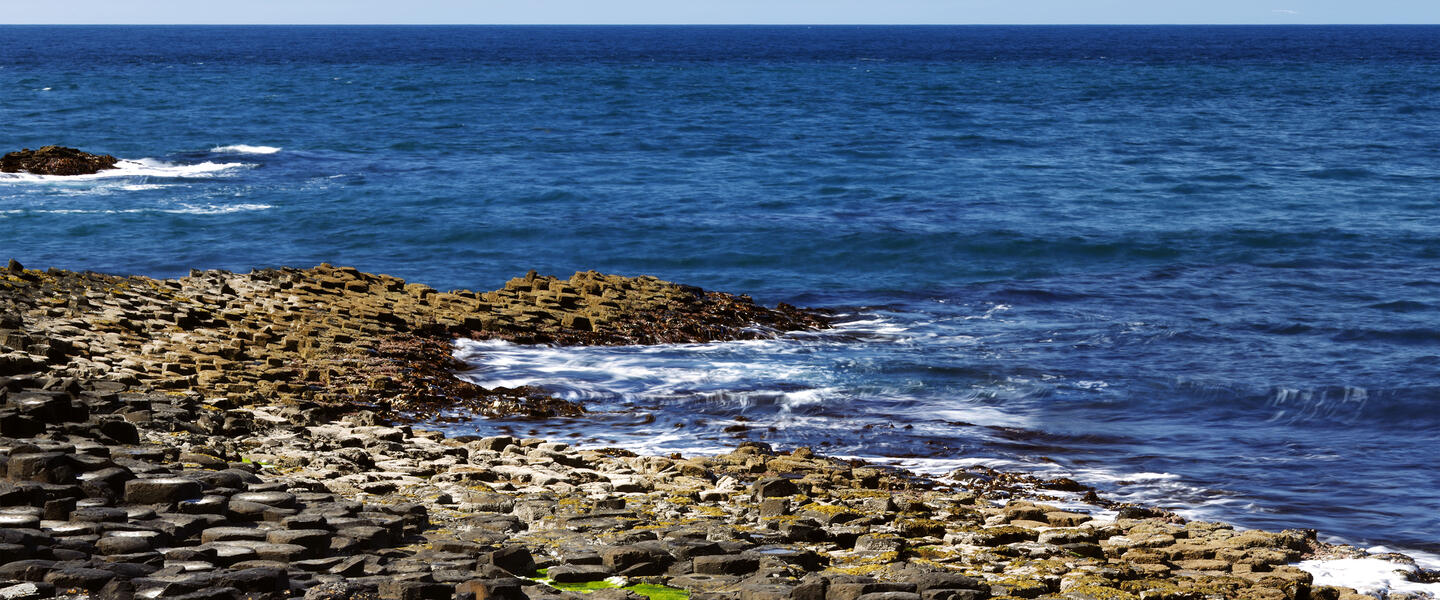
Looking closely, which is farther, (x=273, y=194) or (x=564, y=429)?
(x=273, y=194)

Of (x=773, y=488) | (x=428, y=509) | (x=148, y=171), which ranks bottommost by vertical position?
(x=148, y=171)

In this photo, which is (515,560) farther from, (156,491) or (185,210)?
(185,210)

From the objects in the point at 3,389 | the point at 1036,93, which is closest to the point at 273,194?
the point at 3,389

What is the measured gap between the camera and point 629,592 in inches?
323

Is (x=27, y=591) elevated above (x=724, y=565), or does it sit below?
above

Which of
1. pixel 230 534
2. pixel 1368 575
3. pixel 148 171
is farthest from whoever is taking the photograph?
pixel 148 171

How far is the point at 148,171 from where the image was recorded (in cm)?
4066

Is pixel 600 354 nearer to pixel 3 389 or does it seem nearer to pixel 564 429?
pixel 564 429

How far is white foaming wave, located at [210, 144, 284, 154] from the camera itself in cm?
4559

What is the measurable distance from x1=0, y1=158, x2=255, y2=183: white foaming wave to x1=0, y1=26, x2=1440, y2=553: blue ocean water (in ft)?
0.88

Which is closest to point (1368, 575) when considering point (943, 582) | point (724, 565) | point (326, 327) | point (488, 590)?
point (943, 582)

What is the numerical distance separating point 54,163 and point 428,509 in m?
35.0

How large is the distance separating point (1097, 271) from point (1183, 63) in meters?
97.6

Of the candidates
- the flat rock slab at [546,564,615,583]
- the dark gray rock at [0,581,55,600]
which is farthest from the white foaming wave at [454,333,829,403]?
the dark gray rock at [0,581,55,600]
